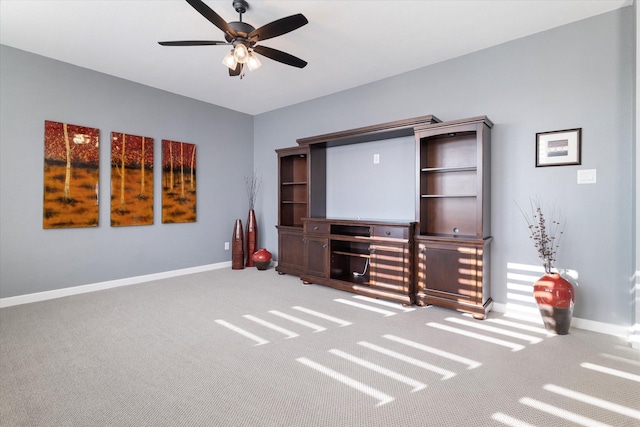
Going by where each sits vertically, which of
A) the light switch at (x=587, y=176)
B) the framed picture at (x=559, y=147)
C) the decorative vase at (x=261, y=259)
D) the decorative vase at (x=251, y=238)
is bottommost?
the decorative vase at (x=261, y=259)

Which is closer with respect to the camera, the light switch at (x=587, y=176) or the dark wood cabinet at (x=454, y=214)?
the light switch at (x=587, y=176)

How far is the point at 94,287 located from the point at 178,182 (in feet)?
5.80

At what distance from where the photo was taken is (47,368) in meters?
2.03

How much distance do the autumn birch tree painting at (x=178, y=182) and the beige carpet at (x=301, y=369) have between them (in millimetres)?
1712

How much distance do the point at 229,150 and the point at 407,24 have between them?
355cm

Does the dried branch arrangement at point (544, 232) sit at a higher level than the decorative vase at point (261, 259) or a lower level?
higher

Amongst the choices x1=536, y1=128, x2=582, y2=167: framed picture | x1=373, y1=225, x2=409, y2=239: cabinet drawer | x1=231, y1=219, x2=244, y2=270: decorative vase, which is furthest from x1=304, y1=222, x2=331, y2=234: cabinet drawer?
x1=536, y1=128, x2=582, y2=167: framed picture

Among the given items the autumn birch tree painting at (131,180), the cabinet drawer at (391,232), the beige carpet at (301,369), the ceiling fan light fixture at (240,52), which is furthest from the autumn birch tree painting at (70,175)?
the cabinet drawer at (391,232)

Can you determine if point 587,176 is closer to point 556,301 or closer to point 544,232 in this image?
point 544,232

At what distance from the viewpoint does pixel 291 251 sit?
15.3 ft

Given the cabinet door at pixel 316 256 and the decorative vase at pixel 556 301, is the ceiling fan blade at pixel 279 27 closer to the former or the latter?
the cabinet door at pixel 316 256

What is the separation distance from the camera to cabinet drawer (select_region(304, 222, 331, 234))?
4.09 m

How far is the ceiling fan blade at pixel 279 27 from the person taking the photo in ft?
7.68

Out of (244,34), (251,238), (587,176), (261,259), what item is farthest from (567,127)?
(251,238)
